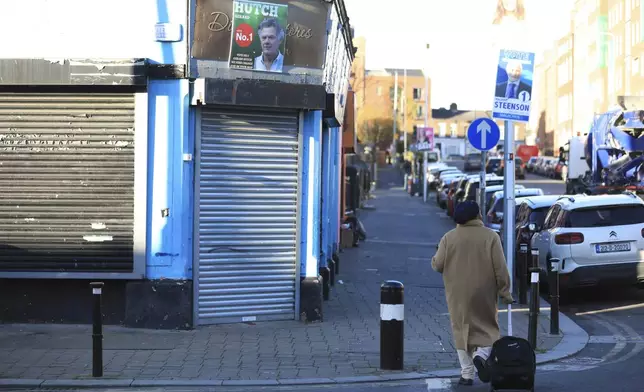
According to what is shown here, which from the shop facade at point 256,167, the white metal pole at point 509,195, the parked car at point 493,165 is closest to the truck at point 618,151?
the white metal pole at point 509,195

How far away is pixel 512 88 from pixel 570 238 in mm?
2480

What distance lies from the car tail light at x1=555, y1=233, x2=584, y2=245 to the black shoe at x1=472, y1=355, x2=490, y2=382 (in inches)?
295

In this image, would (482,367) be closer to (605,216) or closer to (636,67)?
(605,216)

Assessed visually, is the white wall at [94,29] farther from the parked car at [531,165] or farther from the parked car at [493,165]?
the parked car at [531,165]

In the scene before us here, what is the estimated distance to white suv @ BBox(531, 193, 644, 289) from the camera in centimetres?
1582

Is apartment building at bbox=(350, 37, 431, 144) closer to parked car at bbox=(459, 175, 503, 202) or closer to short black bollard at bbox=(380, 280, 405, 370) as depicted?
parked car at bbox=(459, 175, 503, 202)

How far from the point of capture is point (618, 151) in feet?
115

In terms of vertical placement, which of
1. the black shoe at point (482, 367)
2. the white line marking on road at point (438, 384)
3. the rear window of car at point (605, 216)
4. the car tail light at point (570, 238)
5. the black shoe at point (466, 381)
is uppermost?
the rear window of car at point (605, 216)

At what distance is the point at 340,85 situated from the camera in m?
19.1

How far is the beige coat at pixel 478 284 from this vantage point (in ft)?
29.2

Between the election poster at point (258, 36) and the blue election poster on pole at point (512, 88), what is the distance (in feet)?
12.4

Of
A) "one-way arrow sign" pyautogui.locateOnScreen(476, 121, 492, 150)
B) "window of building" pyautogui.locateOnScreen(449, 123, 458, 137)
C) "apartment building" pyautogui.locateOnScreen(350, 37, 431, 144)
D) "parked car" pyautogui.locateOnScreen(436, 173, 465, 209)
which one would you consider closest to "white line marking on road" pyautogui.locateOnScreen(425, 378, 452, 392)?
"one-way arrow sign" pyautogui.locateOnScreen(476, 121, 492, 150)

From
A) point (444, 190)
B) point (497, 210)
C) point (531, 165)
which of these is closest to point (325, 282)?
point (497, 210)

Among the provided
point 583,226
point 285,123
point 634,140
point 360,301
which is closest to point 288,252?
point 285,123
